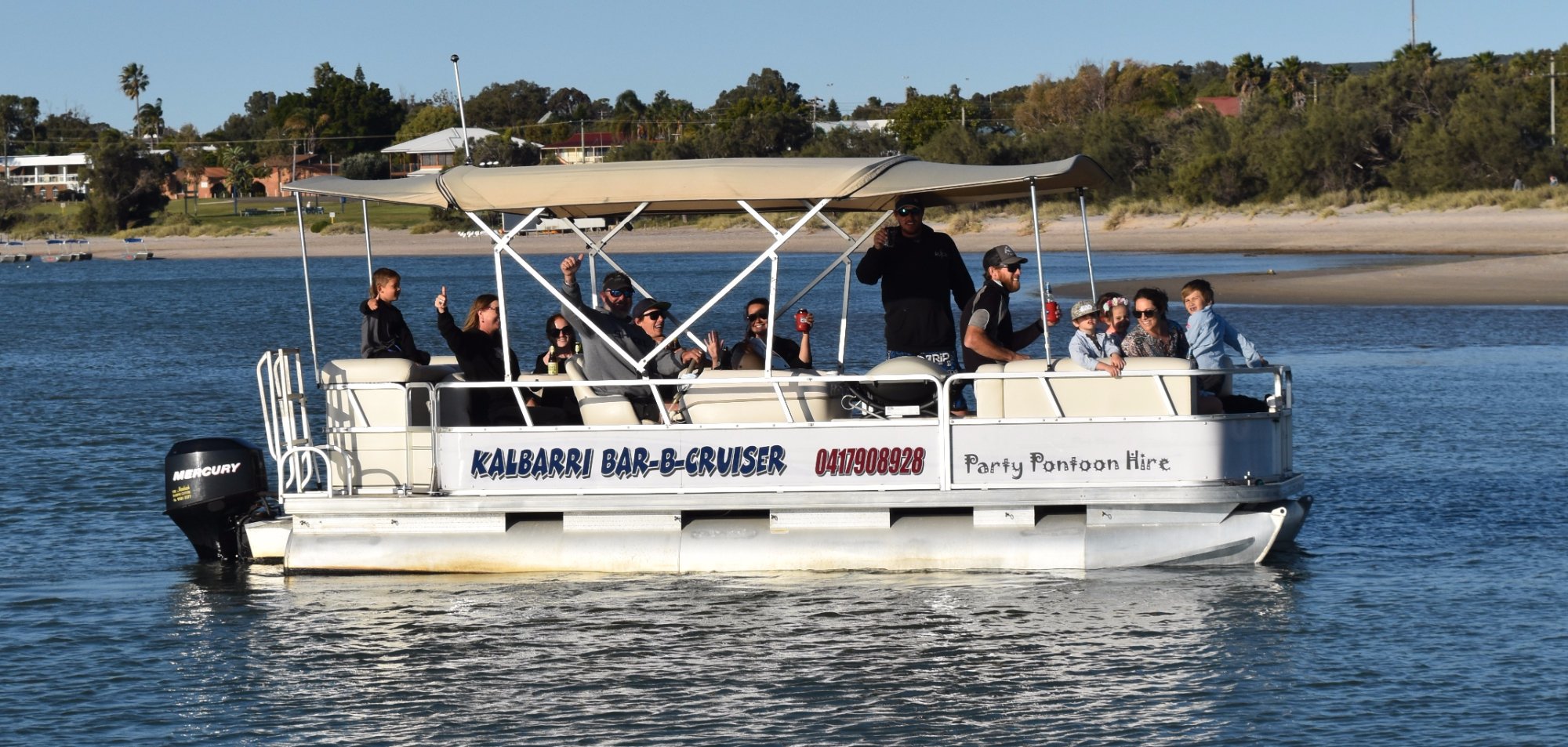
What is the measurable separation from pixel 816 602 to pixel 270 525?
10.8ft

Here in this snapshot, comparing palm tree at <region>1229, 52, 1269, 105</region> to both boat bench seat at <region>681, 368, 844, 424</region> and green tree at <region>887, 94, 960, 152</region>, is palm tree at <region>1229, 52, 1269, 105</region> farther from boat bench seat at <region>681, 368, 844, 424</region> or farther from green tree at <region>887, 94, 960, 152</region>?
boat bench seat at <region>681, 368, 844, 424</region>

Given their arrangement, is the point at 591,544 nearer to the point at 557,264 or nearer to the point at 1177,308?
the point at 1177,308

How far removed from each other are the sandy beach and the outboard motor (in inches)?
758

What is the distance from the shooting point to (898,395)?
9.21 meters

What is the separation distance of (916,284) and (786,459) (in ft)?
4.28

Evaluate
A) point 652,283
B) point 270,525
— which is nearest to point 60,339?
point 652,283

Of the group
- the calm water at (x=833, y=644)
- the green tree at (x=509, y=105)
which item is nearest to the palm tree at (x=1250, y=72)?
the green tree at (x=509, y=105)

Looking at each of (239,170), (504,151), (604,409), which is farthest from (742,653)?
(239,170)

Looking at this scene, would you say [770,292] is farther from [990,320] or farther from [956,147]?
[956,147]

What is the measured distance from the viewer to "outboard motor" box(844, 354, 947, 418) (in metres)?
9.11

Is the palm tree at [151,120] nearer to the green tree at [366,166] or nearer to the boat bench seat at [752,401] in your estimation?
the green tree at [366,166]

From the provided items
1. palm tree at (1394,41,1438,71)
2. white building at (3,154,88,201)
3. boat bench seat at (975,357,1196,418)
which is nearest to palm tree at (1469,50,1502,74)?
palm tree at (1394,41,1438,71)

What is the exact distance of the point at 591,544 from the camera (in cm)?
950

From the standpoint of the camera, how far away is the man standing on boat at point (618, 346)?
369 inches
